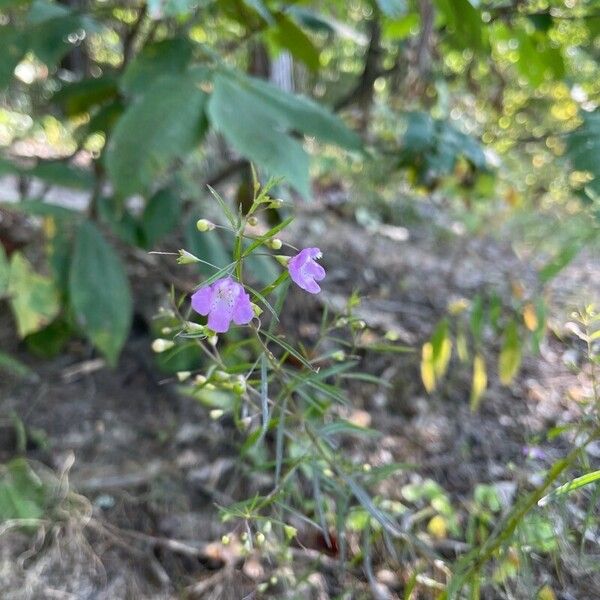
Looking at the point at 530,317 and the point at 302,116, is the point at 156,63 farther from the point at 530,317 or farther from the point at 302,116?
the point at 530,317

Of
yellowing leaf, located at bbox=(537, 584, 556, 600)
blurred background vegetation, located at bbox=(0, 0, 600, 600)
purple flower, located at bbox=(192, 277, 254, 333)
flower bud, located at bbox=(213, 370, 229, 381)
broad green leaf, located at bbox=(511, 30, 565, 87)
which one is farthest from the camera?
broad green leaf, located at bbox=(511, 30, 565, 87)

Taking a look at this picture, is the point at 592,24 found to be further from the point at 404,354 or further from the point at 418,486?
the point at 418,486

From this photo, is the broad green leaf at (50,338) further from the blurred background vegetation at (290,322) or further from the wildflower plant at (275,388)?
the wildflower plant at (275,388)

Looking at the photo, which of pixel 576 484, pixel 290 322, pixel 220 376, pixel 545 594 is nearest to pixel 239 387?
pixel 220 376

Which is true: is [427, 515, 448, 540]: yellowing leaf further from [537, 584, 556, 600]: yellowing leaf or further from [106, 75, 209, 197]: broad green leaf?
[106, 75, 209, 197]: broad green leaf

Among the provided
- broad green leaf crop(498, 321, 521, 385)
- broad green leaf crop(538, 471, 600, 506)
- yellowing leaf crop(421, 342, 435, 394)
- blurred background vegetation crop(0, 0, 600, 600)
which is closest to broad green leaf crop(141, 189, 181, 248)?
blurred background vegetation crop(0, 0, 600, 600)

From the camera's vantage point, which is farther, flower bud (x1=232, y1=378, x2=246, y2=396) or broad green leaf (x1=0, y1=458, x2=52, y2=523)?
broad green leaf (x1=0, y1=458, x2=52, y2=523)
